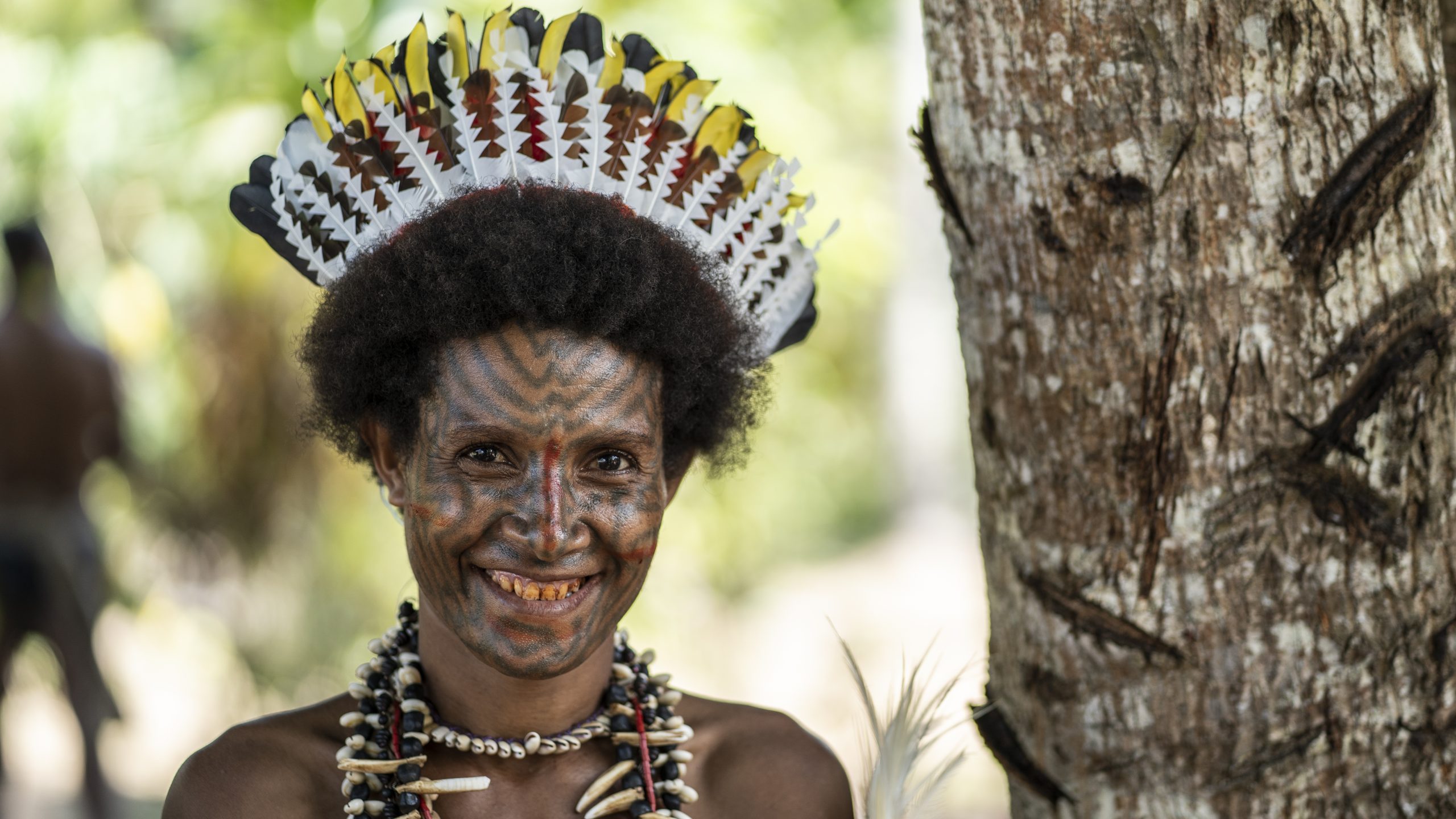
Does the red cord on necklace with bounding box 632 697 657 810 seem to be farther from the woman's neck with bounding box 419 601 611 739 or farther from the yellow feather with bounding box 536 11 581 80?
the yellow feather with bounding box 536 11 581 80

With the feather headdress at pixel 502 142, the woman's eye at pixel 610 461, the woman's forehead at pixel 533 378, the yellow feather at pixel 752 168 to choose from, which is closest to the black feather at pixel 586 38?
the feather headdress at pixel 502 142

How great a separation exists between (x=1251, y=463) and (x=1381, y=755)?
452mm

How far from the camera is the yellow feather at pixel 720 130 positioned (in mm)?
2447

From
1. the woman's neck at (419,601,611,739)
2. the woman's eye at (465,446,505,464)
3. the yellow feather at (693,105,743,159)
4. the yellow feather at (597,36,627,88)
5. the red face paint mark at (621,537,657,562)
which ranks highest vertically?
the yellow feather at (597,36,627,88)

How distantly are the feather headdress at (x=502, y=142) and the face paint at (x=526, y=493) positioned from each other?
0.31m

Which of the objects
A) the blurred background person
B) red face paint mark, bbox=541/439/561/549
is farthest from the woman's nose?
the blurred background person

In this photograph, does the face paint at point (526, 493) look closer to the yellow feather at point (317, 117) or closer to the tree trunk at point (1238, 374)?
the yellow feather at point (317, 117)

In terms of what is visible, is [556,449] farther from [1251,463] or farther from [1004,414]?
[1251,463]

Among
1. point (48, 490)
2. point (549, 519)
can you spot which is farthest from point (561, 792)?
point (48, 490)

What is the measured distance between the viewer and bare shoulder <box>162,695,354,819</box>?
2102 mm

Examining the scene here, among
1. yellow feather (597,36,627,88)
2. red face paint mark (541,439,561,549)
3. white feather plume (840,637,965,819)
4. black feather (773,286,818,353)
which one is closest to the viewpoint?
red face paint mark (541,439,561,549)

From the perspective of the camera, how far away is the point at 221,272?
7.22m

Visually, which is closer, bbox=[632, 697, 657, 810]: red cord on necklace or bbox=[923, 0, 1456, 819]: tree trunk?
bbox=[923, 0, 1456, 819]: tree trunk

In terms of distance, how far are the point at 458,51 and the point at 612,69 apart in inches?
10.3
